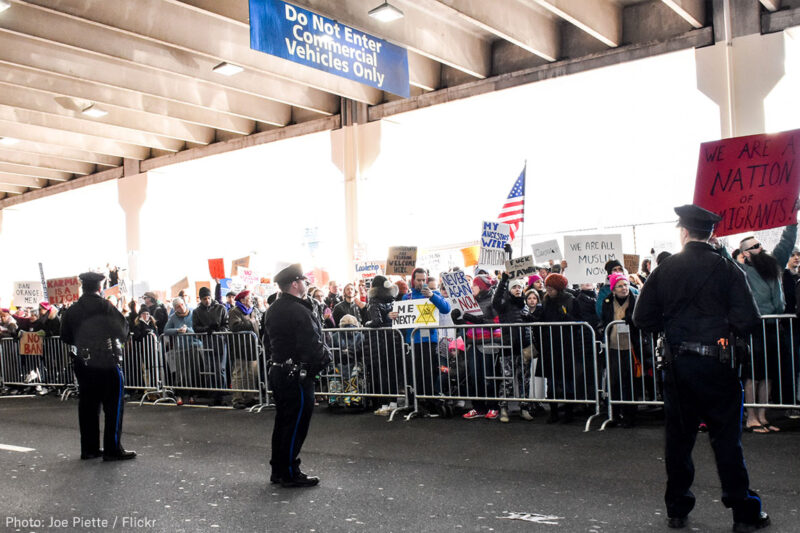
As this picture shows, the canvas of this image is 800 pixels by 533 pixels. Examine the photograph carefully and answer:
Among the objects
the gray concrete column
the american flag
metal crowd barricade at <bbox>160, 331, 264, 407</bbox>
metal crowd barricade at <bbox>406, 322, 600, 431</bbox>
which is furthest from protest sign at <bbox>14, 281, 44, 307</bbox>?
the american flag

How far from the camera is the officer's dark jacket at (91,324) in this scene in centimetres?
806

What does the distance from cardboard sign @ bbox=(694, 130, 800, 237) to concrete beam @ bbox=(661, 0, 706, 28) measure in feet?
26.6

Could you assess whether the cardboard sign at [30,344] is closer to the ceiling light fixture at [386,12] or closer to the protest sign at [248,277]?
the protest sign at [248,277]

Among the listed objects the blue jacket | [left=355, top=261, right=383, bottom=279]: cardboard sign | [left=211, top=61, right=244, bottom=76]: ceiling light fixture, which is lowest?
the blue jacket

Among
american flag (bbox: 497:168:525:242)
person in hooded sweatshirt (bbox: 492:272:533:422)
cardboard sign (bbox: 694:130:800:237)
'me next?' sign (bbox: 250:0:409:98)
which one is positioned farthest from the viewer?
american flag (bbox: 497:168:525:242)

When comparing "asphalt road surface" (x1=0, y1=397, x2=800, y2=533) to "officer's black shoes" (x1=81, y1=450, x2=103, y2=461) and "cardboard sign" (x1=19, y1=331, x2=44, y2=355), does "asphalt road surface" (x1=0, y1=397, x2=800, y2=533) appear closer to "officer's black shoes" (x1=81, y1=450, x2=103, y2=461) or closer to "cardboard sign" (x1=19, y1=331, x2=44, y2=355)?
"officer's black shoes" (x1=81, y1=450, x2=103, y2=461)

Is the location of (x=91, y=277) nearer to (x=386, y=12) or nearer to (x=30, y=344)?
(x=386, y=12)

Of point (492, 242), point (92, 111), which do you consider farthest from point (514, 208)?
point (92, 111)

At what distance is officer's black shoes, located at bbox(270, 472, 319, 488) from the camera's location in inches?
256

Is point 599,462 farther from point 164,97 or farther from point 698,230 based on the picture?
point 164,97

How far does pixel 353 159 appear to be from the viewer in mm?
21438

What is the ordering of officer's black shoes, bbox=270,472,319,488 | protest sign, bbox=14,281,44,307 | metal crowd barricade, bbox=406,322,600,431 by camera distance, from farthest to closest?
protest sign, bbox=14,281,44,307 < metal crowd barricade, bbox=406,322,600,431 < officer's black shoes, bbox=270,472,319,488

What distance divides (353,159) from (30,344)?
9223 millimetres

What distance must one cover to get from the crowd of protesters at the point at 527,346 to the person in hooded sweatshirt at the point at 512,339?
0.01 meters
